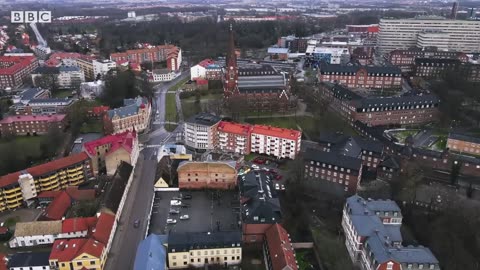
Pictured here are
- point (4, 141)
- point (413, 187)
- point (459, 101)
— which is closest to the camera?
point (413, 187)

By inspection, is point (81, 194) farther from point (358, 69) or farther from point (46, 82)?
point (358, 69)

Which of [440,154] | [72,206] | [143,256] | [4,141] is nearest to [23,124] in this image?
[4,141]

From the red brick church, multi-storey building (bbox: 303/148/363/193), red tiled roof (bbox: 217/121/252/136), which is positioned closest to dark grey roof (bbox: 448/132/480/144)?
multi-storey building (bbox: 303/148/363/193)

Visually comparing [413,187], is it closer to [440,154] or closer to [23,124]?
[440,154]

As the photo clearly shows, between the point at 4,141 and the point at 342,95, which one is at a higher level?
the point at 342,95

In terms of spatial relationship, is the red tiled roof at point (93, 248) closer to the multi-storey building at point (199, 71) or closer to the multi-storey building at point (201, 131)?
the multi-storey building at point (201, 131)

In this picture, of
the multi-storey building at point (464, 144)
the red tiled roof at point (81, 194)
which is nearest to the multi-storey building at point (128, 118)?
the red tiled roof at point (81, 194)

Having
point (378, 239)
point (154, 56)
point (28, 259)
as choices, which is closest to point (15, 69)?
point (154, 56)
